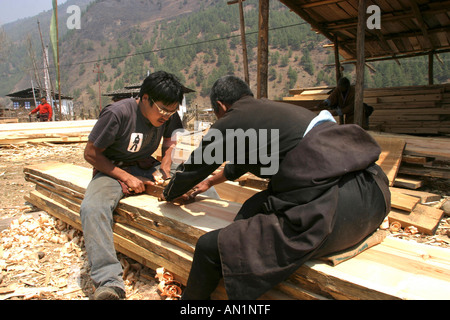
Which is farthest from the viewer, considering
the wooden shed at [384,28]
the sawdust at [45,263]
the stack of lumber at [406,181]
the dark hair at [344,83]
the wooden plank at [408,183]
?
the dark hair at [344,83]

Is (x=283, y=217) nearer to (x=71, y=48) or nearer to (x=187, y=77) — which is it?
(x=187, y=77)

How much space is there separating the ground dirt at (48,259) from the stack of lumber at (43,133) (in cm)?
455

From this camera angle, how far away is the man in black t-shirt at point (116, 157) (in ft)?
8.18

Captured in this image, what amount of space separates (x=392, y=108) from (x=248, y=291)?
8240 millimetres

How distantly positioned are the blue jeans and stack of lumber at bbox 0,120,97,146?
24.1 feet

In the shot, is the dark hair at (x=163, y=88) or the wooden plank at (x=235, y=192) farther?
the wooden plank at (x=235, y=192)

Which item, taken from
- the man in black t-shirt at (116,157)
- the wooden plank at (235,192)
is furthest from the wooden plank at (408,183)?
the man in black t-shirt at (116,157)

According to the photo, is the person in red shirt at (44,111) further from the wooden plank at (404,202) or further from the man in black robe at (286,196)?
the man in black robe at (286,196)

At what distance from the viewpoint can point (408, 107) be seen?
8.22 m

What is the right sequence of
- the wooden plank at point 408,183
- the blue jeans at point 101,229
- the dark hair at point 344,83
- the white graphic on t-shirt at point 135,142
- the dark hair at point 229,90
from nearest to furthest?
1. the dark hair at point 229,90
2. the blue jeans at point 101,229
3. the white graphic on t-shirt at point 135,142
4. the wooden plank at point 408,183
5. the dark hair at point 344,83

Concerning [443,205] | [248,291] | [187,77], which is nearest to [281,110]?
[248,291]

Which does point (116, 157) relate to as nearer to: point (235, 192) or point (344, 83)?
point (235, 192)

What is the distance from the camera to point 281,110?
2029 mm

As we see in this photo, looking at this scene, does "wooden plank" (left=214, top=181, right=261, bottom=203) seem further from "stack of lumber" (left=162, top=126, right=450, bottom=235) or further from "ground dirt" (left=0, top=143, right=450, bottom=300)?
"ground dirt" (left=0, top=143, right=450, bottom=300)
